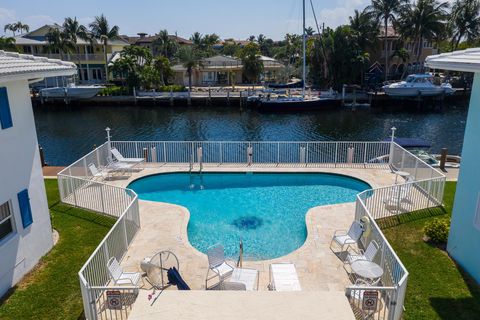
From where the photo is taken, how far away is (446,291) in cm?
910

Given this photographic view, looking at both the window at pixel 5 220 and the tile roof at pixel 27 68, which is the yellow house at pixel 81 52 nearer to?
the tile roof at pixel 27 68

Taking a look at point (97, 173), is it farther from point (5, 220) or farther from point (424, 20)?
point (424, 20)

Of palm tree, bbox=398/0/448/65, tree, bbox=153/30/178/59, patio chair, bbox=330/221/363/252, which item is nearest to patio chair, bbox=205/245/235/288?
patio chair, bbox=330/221/363/252

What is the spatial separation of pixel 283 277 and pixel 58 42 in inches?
2258

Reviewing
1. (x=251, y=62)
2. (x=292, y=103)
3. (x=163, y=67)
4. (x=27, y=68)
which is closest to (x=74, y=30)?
(x=163, y=67)

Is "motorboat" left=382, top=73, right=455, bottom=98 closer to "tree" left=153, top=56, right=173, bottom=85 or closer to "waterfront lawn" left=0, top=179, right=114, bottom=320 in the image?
"tree" left=153, top=56, right=173, bottom=85

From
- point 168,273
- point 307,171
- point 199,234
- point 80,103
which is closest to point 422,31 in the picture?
point 307,171

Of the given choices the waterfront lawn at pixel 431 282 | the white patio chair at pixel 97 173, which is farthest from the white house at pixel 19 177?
the waterfront lawn at pixel 431 282

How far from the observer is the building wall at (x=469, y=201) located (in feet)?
31.0

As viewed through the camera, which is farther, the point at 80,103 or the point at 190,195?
the point at 80,103

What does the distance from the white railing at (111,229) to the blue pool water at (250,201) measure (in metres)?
2.32

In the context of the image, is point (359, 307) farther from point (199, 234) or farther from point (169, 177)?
point (169, 177)

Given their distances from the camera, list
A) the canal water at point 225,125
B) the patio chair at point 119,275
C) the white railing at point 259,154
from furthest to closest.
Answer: the canal water at point 225,125, the white railing at point 259,154, the patio chair at point 119,275

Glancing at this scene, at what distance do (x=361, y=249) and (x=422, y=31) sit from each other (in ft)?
170
